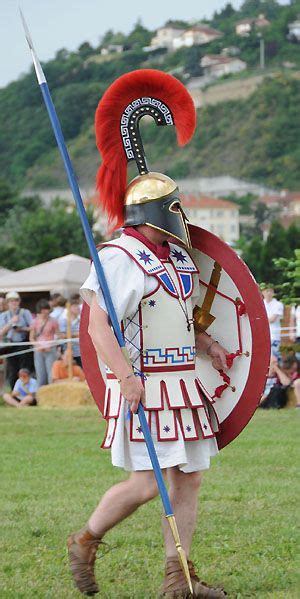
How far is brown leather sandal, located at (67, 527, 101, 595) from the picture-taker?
18.5 feet

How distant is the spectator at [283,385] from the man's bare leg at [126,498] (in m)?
9.14

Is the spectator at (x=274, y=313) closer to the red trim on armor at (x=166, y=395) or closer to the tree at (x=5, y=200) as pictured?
the red trim on armor at (x=166, y=395)

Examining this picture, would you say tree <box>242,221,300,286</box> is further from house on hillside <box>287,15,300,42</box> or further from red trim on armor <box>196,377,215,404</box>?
house on hillside <box>287,15,300,42</box>

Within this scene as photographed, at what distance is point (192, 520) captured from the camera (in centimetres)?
563

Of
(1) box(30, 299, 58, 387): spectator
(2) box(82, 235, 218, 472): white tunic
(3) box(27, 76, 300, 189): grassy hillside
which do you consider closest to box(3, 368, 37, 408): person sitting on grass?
(1) box(30, 299, 58, 387): spectator

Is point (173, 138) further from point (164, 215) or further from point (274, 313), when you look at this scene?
point (164, 215)

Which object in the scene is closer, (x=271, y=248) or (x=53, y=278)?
(x=53, y=278)

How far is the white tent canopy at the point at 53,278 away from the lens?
21.0 meters

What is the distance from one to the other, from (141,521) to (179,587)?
Answer: 2.11 meters

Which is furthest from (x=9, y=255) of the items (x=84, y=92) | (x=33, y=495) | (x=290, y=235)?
(x=84, y=92)

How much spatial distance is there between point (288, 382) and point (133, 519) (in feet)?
23.3

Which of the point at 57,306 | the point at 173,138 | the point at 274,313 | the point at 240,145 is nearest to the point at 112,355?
the point at 274,313

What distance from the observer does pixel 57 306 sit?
17.8 meters

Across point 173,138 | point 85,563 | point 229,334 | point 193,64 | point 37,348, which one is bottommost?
point 85,563
